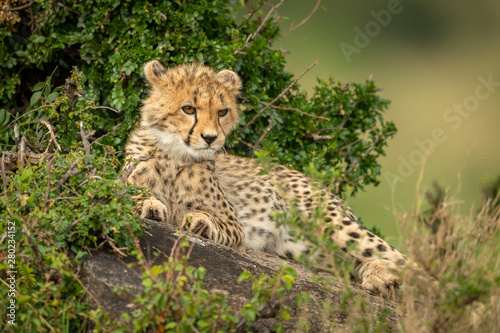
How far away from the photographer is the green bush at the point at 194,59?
5.25m

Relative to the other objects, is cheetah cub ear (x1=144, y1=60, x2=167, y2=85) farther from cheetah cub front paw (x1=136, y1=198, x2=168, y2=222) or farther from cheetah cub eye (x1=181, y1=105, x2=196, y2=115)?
cheetah cub front paw (x1=136, y1=198, x2=168, y2=222)

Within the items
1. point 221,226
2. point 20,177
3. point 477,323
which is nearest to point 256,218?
point 221,226

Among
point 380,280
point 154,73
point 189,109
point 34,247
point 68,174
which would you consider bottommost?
point 34,247

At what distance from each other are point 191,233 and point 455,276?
5.49 ft

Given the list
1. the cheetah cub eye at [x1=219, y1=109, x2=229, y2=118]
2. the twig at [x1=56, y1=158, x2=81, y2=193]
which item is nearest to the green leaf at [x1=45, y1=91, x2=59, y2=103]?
the cheetah cub eye at [x1=219, y1=109, x2=229, y2=118]

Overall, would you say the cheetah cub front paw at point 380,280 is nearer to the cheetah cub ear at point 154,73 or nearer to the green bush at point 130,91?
the green bush at point 130,91

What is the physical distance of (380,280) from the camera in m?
4.20

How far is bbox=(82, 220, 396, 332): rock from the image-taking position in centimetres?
303

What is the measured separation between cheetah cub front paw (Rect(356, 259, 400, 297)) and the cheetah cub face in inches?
46.8

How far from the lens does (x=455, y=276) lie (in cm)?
280

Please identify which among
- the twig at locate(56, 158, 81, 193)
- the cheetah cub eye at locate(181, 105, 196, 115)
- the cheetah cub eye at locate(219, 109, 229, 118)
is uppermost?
the cheetah cub eye at locate(219, 109, 229, 118)

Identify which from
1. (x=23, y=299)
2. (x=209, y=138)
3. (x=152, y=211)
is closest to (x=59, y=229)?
(x=23, y=299)

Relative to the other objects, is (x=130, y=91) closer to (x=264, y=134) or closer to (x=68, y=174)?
(x=264, y=134)

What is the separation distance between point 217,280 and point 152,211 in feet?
2.92
